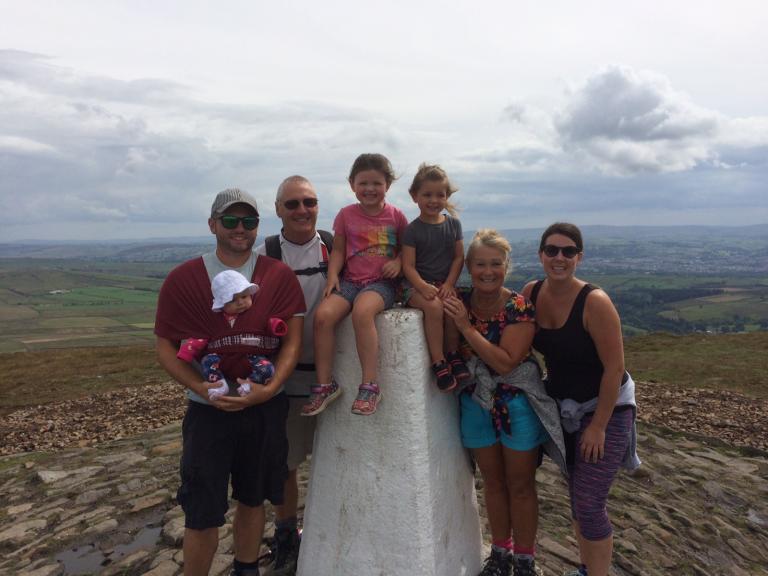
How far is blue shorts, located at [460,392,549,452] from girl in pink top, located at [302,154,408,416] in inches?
26.1

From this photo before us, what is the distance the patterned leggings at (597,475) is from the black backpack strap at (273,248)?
7.39 ft

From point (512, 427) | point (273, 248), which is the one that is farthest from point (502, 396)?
point (273, 248)

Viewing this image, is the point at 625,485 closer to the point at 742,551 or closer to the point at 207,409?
the point at 742,551

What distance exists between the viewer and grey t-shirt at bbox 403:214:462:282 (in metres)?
3.71

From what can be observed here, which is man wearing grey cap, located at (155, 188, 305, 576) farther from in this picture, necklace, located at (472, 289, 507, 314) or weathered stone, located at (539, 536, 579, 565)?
weathered stone, located at (539, 536, 579, 565)

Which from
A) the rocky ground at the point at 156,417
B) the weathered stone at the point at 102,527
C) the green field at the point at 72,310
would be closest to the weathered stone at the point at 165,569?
the weathered stone at the point at 102,527

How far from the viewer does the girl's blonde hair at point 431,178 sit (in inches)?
146

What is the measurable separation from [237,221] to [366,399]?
1.29m

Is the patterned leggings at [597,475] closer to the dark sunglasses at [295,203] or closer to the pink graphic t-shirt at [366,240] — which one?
the pink graphic t-shirt at [366,240]

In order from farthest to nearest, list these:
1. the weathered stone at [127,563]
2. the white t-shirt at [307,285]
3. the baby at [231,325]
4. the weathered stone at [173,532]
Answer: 1. the weathered stone at [173,532]
2. the weathered stone at [127,563]
3. the white t-shirt at [307,285]
4. the baby at [231,325]

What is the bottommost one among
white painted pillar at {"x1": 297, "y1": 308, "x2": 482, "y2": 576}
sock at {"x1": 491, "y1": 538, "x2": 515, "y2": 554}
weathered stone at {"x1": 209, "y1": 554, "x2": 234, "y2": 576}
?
weathered stone at {"x1": 209, "y1": 554, "x2": 234, "y2": 576}

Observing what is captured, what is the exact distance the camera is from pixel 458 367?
3566 millimetres

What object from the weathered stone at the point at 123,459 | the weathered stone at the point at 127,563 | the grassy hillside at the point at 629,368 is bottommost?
the grassy hillside at the point at 629,368

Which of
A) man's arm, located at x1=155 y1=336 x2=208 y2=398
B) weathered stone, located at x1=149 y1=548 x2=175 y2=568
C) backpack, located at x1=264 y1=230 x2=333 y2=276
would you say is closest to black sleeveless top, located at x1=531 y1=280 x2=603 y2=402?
backpack, located at x1=264 y1=230 x2=333 y2=276
